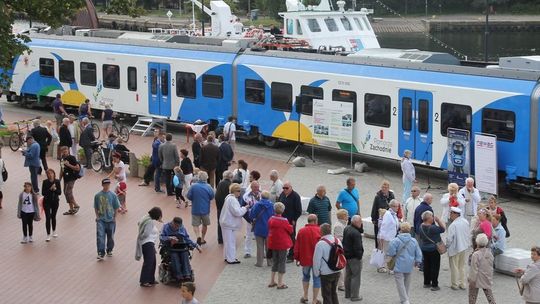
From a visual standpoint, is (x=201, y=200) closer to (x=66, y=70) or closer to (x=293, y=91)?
(x=293, y=91)

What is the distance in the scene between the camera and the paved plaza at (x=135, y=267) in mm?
17750

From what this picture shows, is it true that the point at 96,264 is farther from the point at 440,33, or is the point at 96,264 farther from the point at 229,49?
the point at 440,33

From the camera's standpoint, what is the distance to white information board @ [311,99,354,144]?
28.6 m

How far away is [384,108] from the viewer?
28.0 metres

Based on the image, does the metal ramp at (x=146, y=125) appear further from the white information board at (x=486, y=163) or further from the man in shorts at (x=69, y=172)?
the white information board at (x=486, y=163)

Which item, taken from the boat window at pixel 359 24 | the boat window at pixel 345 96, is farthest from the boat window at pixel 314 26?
the boat window at pixel 345 96

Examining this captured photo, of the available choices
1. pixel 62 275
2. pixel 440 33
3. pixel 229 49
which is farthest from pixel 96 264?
pixel 440 33

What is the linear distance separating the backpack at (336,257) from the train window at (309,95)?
13951 mm

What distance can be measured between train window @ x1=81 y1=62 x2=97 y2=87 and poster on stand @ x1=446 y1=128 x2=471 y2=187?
16175 millimetres

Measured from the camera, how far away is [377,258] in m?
18.7

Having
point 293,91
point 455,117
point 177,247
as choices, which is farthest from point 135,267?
point 293,91

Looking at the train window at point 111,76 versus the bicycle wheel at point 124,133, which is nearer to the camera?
the bicycle wheel at point 124,133

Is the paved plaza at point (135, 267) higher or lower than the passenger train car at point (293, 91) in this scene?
lower

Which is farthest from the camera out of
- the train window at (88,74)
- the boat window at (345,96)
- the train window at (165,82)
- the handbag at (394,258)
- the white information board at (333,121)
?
the train window at (88,74)
